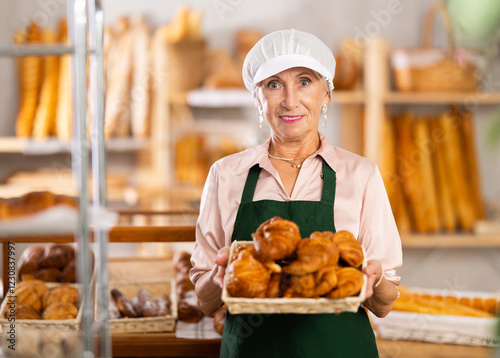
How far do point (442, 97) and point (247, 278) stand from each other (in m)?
2.70

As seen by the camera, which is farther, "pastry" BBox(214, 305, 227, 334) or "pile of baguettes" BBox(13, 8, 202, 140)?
"pile of baguettes" BBox(13, 8, 202, 140)

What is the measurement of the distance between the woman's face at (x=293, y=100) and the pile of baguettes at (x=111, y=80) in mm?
2023

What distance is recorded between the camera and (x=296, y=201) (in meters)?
1.56

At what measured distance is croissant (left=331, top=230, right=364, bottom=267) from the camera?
127 centimetres

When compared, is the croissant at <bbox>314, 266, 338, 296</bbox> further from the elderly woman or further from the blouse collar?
the blouse collar

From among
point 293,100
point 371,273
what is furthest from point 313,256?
point 293,100

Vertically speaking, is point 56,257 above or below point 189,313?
above

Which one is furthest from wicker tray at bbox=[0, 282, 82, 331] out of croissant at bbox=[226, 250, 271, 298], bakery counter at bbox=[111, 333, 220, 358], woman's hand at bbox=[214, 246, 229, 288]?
croissant at bbox=[226, 250, 271, 298]

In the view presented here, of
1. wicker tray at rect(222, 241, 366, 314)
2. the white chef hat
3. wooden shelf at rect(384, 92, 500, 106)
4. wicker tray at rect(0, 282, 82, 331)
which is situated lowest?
wicker tray at rect(0, 282, 82, 331)

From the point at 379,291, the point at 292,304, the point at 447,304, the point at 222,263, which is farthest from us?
the point at 447,304

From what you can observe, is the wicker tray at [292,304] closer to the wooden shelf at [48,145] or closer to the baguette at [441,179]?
the wooden shelf at [48,145]

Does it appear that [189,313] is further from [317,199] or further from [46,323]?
[317,199]

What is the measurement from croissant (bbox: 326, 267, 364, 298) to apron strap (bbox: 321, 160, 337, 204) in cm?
37

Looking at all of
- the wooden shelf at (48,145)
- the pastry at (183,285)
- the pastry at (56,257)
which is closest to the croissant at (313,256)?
the pastry at (183,285)
